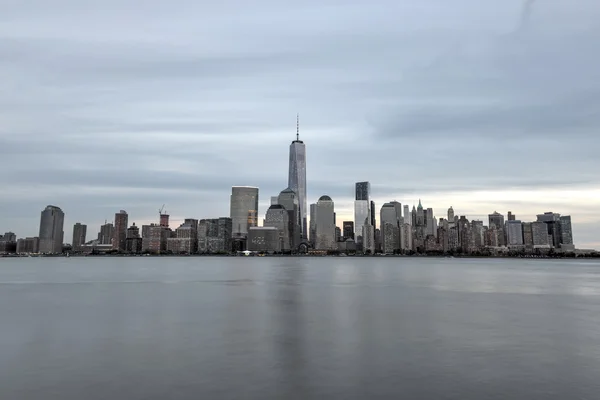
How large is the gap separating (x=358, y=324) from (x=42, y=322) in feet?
93.4

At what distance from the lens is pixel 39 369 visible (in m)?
22.8

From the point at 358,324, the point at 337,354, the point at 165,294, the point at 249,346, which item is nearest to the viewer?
the point at 337,354

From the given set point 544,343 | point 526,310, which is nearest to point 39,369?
point 544,343

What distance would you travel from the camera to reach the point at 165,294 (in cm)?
6384

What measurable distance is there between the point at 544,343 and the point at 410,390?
1670 cm

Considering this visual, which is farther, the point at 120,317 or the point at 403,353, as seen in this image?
the point at 120,317

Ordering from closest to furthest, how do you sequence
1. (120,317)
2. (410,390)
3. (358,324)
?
1. (410,390)
2. (358,324)
3. (120,317)

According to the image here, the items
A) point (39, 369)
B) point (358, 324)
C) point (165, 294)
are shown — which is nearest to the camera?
point (39, 369)

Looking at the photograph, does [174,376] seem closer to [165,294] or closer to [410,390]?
[410,390]

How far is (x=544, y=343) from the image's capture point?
3034cm

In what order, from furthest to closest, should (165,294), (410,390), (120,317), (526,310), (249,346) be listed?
1. (165,294)
2. (526,310)
3. (120,317)
4. (249,346)
5. (410,390)

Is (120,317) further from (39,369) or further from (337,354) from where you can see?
(337,354)

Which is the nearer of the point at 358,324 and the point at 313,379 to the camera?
the point at 313,379

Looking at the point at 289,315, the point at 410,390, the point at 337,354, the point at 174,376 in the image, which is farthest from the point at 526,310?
the point at 174,376
